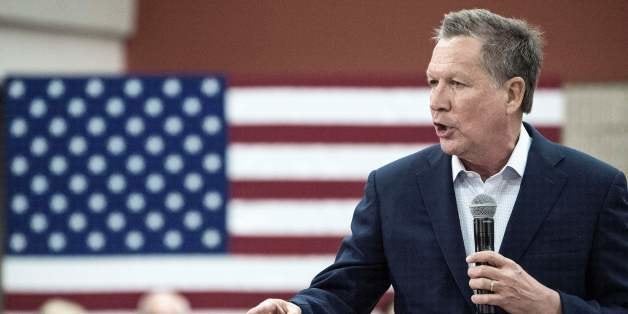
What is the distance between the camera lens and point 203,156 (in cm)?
613

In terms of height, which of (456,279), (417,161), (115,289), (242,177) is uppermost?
(417,161)

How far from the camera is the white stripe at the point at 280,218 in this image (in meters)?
6.11

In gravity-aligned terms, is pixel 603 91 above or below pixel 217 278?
above

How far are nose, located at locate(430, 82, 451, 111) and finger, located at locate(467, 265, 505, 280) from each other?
1.18ft

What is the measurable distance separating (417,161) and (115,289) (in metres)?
4.03

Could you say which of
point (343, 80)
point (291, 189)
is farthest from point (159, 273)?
point (343, 80)

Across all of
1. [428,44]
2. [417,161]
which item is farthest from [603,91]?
[417,161]

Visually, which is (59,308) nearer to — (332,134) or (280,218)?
(280,218)

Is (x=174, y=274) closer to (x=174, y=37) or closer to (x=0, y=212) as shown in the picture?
(x=0, y=212)

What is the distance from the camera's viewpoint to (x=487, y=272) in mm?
1963

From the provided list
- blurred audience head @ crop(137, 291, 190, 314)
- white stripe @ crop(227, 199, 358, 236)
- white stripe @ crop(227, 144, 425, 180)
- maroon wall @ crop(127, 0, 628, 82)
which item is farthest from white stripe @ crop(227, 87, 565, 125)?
blurred audience head @ crop(137, 291, 190, 314)

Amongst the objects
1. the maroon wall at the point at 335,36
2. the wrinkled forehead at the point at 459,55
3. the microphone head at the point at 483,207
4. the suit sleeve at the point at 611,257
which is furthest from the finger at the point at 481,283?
the maroon wall at the point at 335,36

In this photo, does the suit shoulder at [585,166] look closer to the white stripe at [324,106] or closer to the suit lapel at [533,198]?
the suit lapel at [533,198]

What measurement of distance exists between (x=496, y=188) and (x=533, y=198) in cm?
9
